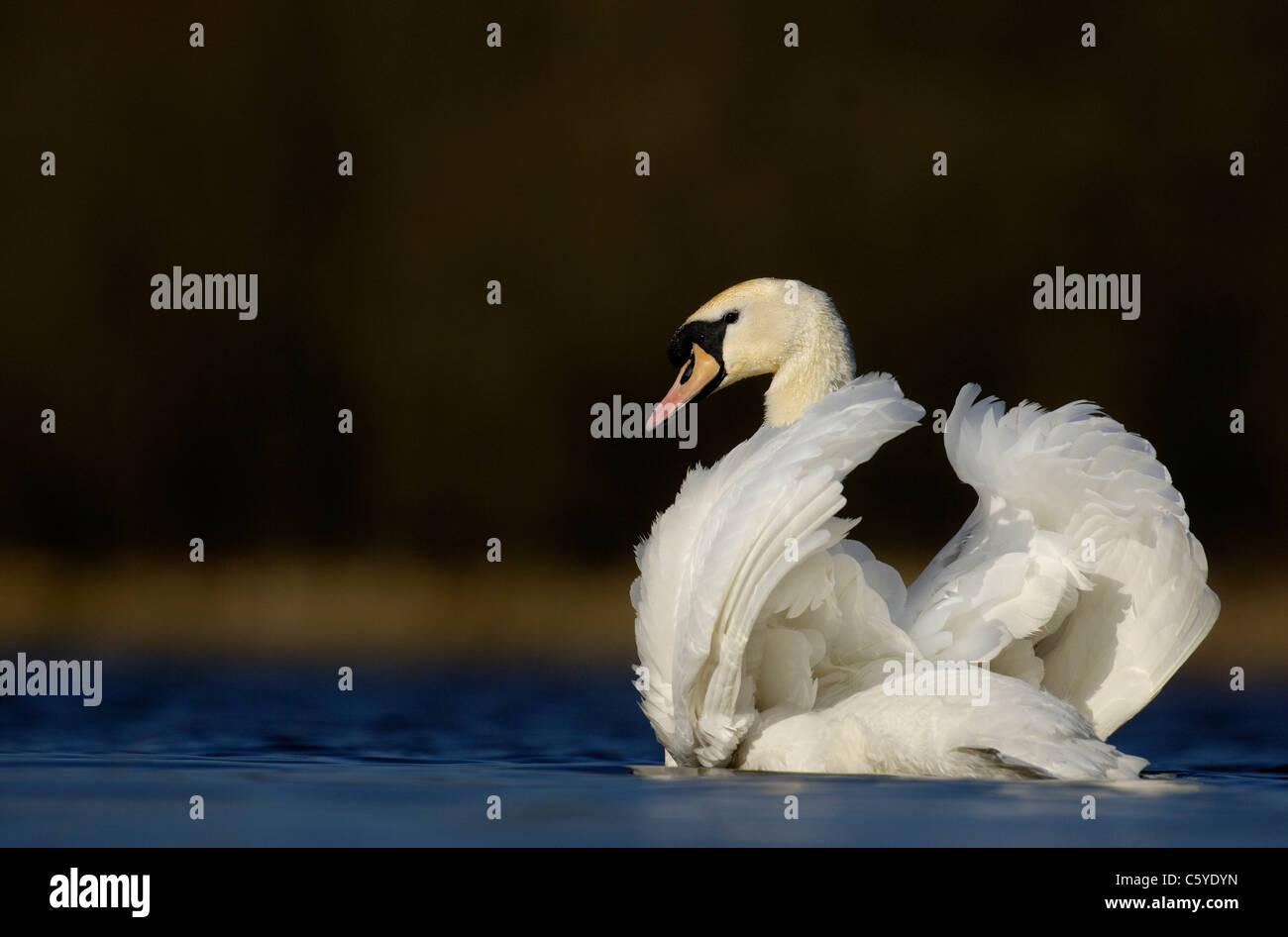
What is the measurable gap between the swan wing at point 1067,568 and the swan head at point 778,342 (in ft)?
1.90

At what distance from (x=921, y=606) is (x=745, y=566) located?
0.76 metres

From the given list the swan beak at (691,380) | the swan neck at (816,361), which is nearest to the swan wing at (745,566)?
the swan neck at (816,361)

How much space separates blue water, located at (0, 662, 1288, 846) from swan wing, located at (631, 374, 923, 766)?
0.20m

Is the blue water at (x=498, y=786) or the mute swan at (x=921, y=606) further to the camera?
the mute swan at (x=921, y=606)

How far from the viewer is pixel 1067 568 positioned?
5.63m

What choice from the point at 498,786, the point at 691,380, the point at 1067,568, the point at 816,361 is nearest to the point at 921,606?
the point at 1067,568

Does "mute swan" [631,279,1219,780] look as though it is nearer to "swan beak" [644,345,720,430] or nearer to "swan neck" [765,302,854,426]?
"swan neck" [765,302,854,426]

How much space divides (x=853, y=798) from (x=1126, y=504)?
113cm

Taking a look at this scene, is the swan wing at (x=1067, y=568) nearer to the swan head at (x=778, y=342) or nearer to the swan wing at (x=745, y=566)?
the swan wing at (x=745, y=566)

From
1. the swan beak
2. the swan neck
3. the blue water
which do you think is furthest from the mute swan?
the swan beak

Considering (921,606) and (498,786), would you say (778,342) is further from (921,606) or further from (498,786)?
(498,786)

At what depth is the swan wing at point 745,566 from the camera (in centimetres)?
506

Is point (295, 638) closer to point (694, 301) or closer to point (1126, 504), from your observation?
point (694, 301)

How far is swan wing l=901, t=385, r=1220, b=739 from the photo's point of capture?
5609mm
